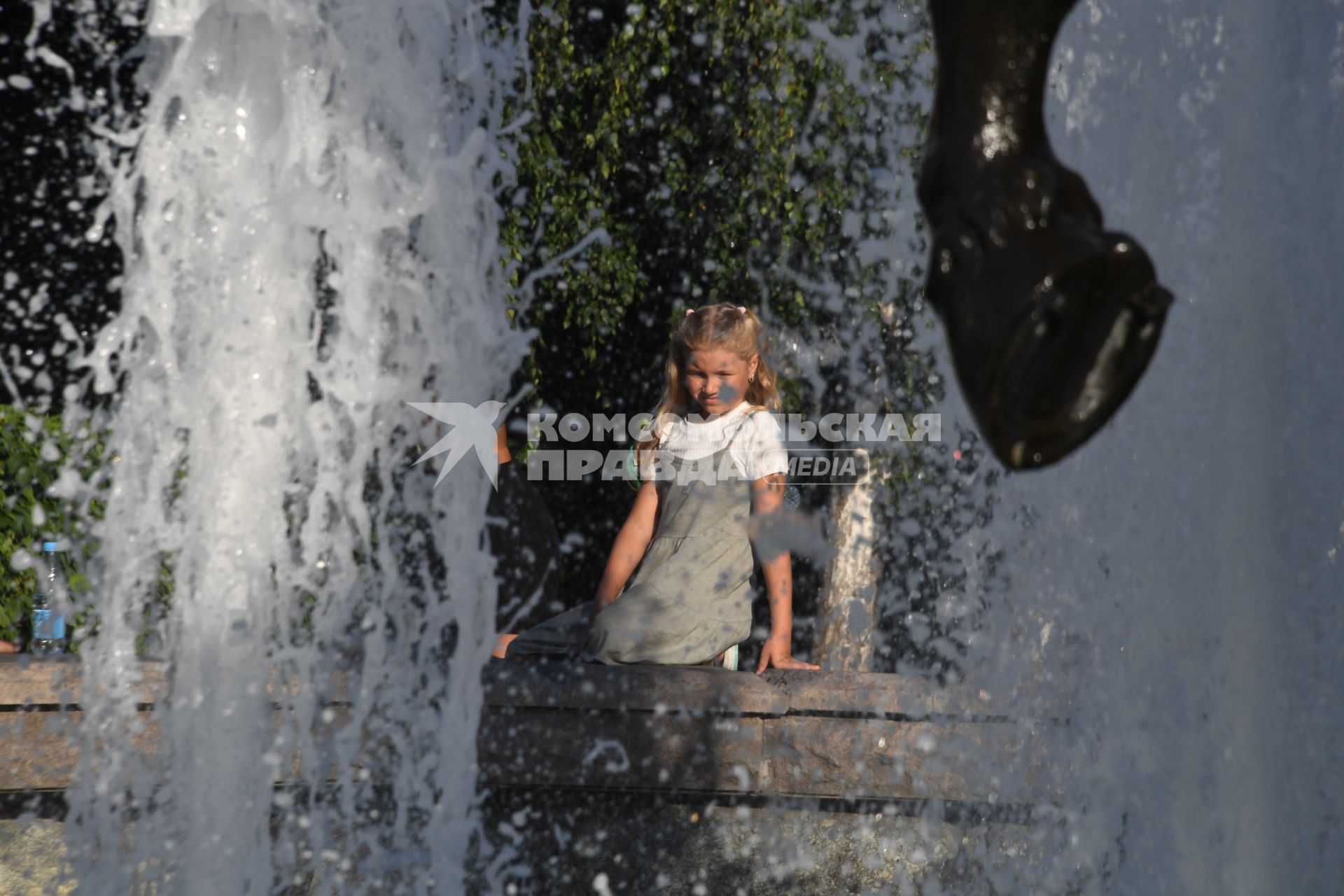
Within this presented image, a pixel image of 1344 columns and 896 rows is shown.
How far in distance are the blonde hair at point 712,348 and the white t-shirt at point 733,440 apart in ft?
0.09

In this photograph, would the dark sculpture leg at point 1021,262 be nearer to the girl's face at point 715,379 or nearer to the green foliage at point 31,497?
the girl's face at point 715,379

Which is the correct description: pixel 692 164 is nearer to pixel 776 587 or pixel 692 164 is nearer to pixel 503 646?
pixel 776 587

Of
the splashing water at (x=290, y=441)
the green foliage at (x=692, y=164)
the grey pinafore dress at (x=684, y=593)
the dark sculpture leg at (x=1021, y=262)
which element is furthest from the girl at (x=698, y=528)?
the green foliage at (x=692, y=164)

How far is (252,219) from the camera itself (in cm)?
328

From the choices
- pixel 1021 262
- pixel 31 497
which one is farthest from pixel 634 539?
pixel 31 497

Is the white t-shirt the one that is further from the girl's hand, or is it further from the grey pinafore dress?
the girl's hand

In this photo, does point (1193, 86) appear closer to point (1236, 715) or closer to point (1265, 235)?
point (1265, 235)

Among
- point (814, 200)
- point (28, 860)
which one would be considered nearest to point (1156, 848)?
point (28, 860)

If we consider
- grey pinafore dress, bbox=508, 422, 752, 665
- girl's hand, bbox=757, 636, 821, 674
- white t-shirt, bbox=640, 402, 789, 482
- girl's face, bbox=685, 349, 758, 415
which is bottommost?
girl's hand, bbox=757, 636, 821, 674

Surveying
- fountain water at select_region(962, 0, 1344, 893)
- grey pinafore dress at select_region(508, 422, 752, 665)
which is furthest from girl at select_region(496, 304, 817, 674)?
fountain water at select_region(962, 0, 1344, 893)

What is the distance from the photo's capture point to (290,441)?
3256 mm

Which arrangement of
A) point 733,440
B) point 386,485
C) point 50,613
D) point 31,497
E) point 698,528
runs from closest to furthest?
1. point 698,528
2. point 733,440
3. point 386,485
4. point 50,613
5. point 31,497

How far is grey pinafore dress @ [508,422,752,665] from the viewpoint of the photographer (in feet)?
11.1

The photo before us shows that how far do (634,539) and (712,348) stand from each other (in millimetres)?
557
